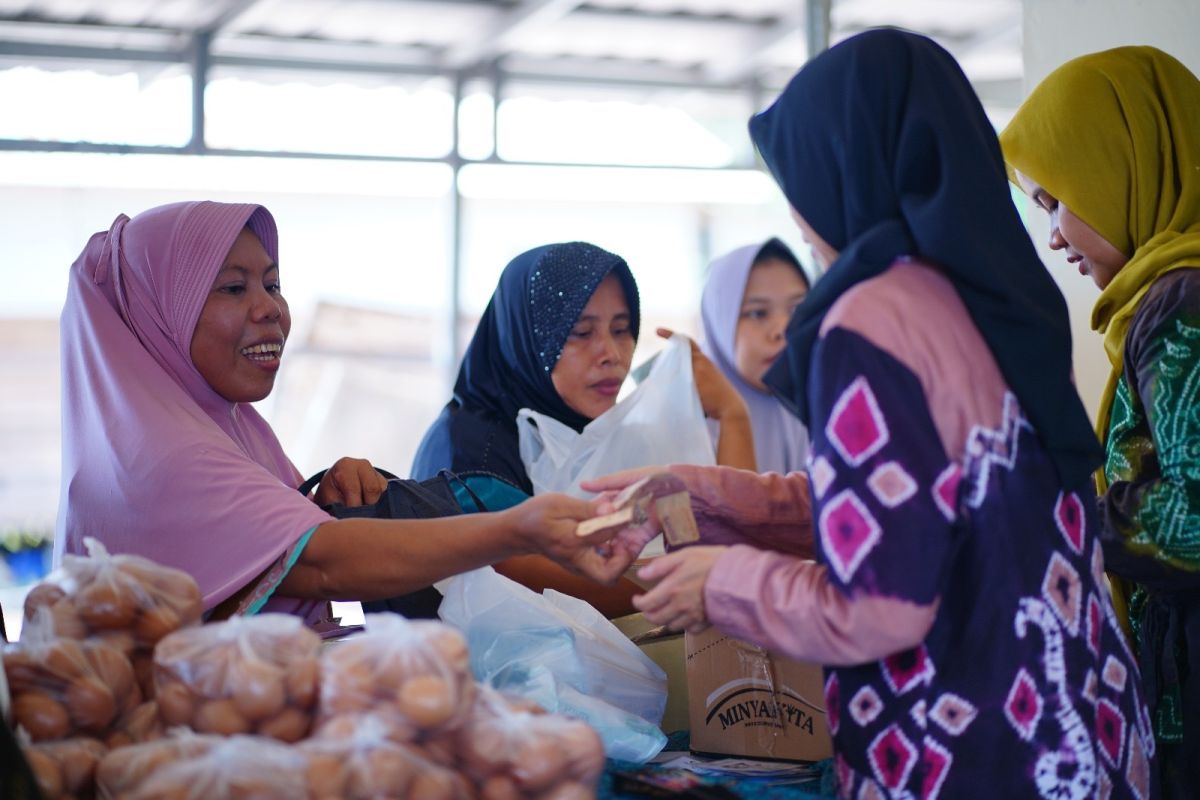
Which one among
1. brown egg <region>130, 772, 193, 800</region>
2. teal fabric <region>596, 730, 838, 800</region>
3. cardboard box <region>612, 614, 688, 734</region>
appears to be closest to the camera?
brown egg <region>130, 772, 193, 800</region>

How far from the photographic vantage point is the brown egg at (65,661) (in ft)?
4.51

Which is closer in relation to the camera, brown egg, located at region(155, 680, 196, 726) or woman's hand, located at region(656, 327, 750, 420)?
brown egg, located at region(155, 680, 196, 726)

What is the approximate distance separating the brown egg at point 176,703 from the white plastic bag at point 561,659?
1.99ft

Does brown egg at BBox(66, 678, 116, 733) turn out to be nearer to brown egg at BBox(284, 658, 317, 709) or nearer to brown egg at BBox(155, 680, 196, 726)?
brown egg at BBox(155, 680, 196, 726)

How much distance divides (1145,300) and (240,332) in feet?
5.18

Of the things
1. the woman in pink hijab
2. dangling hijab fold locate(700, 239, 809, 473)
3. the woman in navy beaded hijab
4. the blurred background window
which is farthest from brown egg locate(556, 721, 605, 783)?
the blurred background window

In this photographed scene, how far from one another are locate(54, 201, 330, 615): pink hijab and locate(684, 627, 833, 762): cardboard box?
26.7 inches

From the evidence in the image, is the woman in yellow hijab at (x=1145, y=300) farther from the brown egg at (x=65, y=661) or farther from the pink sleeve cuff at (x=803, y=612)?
the brown egg at (x=65, y=661)

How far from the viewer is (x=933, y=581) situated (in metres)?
1.38

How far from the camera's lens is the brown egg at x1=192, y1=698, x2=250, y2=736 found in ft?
4.32

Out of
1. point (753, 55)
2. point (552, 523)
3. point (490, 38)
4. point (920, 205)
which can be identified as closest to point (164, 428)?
point (552, 523)

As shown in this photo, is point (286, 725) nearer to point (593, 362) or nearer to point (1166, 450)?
point (1166, 450)

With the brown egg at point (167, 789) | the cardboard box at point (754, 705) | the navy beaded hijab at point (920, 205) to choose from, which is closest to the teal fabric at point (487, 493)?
the cardboard box at point (754, 705)

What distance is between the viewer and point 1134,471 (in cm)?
210
